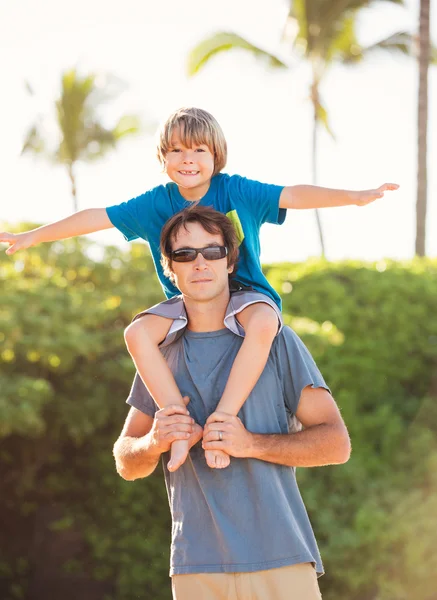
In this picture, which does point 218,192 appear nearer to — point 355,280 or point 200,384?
point 200,384

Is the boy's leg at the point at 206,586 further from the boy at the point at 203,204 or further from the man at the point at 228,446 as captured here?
the boy at the point at 203,204

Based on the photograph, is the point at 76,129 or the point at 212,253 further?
the point at 76,129

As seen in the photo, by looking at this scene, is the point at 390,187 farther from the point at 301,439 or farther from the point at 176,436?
the point at 176,436

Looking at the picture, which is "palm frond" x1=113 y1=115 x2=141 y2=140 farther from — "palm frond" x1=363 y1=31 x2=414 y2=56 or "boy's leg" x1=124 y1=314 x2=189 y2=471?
"boy's leg" x1=124 y1=314 x2=189 y2=471

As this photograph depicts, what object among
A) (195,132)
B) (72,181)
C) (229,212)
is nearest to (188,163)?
(195,132)

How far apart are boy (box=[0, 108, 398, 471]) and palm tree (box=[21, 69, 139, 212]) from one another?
18.7 meters

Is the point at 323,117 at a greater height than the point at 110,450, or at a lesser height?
greater

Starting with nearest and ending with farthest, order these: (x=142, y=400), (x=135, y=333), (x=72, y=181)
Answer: (x=135, y=333)
(x=142, y=400)
(x=72, y=181)

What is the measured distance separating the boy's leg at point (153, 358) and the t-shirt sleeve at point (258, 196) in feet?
1.60

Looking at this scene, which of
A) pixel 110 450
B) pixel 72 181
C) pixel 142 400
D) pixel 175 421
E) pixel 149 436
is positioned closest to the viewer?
pixel 175 421

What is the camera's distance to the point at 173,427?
9.34ft

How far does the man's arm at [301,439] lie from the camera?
2.77 metres

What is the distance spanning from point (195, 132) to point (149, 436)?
1.01 m

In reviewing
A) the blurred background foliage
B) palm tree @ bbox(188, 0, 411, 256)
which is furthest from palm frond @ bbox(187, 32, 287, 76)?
the blurred background foliage
